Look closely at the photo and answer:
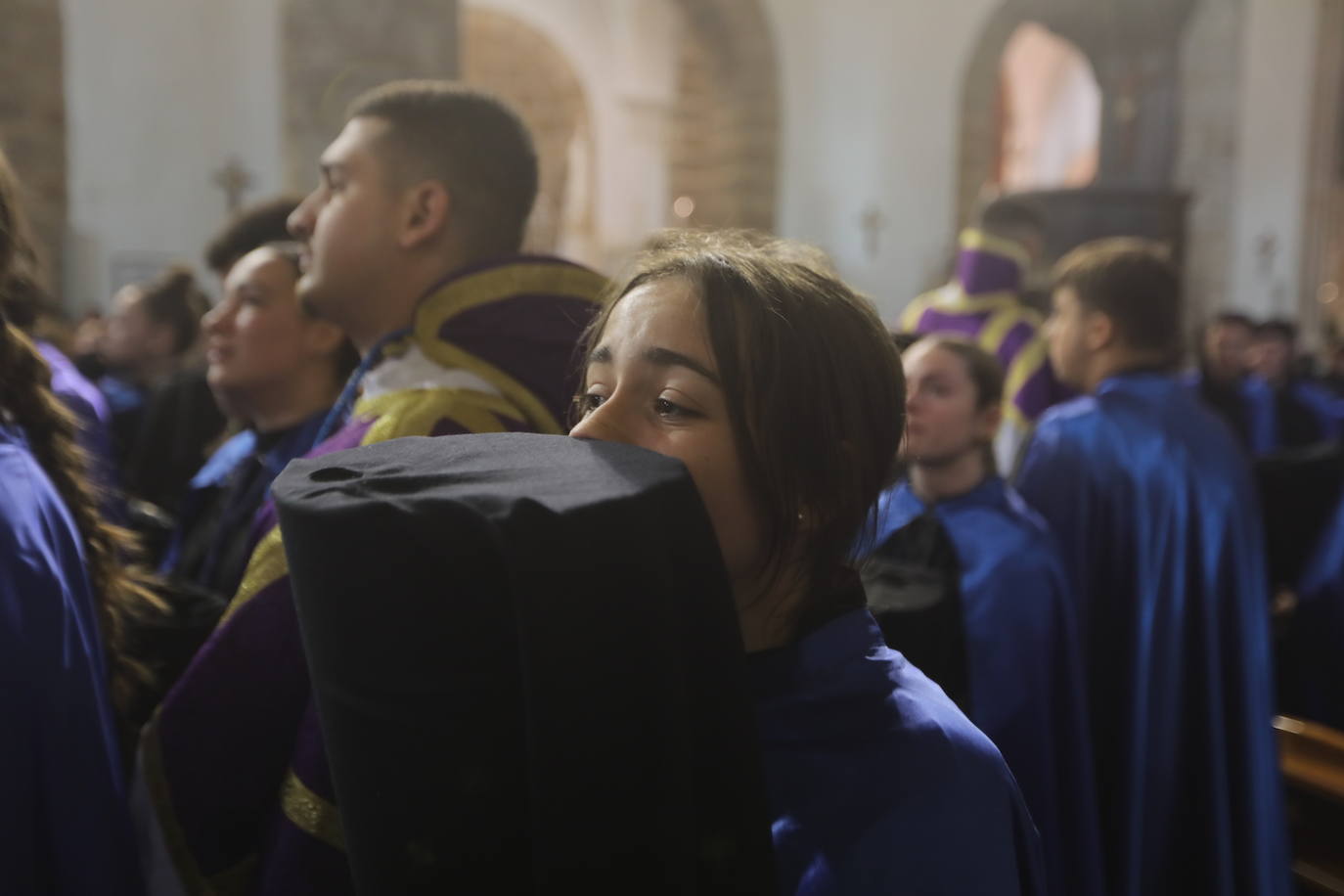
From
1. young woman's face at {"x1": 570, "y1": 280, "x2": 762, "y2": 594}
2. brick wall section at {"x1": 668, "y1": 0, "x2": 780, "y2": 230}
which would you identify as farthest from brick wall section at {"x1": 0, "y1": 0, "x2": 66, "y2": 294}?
young woman's face at {"x1": 570, "y1": 280, "x2": 762, "y2": 594}

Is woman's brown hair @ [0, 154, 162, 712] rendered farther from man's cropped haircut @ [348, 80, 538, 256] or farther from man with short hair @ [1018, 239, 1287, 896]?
man with short hair @ [1018, 239, 1287, 896]

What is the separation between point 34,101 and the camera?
7.39m

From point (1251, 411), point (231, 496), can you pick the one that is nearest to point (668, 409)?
point (231, 496)

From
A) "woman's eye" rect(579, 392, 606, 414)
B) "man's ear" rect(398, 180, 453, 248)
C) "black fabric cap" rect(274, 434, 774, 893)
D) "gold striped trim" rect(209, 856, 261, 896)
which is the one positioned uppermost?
"man's ear" rect(398, 180, 453, 248)

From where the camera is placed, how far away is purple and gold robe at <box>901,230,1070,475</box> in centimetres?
417

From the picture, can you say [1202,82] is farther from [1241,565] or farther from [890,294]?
[1241,565]

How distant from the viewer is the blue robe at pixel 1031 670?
2.19 meters

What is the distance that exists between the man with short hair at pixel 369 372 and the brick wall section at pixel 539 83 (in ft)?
37.1

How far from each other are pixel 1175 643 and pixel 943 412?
0.91 meters

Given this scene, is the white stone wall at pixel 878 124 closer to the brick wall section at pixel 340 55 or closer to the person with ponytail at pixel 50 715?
the brick wall section at pixel 340 55

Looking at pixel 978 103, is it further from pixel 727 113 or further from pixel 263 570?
pixel 263 570

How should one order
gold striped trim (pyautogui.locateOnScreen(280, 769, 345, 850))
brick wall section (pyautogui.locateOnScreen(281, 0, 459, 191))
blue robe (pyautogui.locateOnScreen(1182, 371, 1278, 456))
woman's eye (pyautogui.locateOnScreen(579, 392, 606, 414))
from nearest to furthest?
woman's eye (pyautogui.locateOnScreen(579, 392, 606, 414)) < gold striped trim (pyautogui.locateOnScreen(280, 769, 345, 850)) < blue robe (pyautogui.locateOnScreen(1182, 371, 1278, 456)) < brick wall section (pyautogui.locateOnScreen(281, 0, 459, 191))

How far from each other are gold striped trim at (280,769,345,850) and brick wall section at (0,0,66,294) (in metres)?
7.30

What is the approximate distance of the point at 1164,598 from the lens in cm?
286
